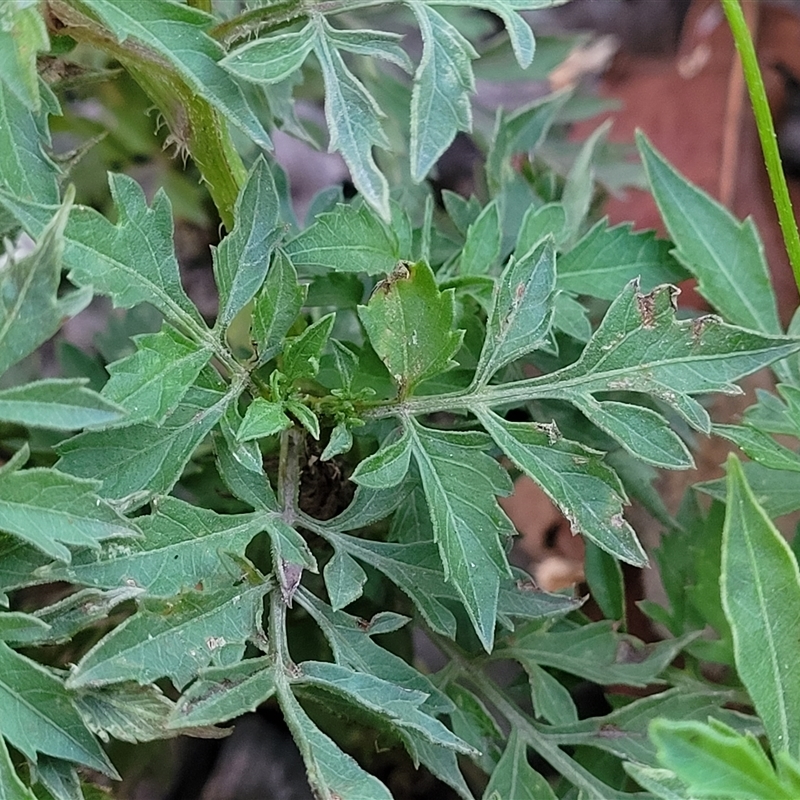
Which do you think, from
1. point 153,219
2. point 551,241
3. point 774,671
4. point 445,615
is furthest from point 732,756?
point 153,219

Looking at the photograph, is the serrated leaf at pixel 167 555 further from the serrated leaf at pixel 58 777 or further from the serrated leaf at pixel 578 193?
the serrated leaf at pixel 578 193

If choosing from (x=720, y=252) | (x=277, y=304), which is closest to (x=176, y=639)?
(x=277, y=304)

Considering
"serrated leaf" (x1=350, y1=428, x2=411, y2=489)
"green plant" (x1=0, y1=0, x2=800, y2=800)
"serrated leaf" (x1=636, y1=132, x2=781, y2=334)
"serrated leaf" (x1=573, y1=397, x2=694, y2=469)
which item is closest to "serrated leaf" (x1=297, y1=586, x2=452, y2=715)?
"green plant" (x1=0, y1=0, x2=800, y2=800)

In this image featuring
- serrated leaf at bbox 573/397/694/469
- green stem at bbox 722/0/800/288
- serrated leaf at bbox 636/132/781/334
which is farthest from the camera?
serrated leaf at bbox 636/132/781/334

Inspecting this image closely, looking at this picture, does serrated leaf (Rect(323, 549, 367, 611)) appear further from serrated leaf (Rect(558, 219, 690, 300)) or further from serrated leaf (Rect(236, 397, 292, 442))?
serrated leaf (Rect(558, 219, 690, 300))

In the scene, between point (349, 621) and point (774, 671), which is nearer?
point (774, 671)

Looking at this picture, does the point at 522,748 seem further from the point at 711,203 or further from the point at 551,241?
the point at 711,203
